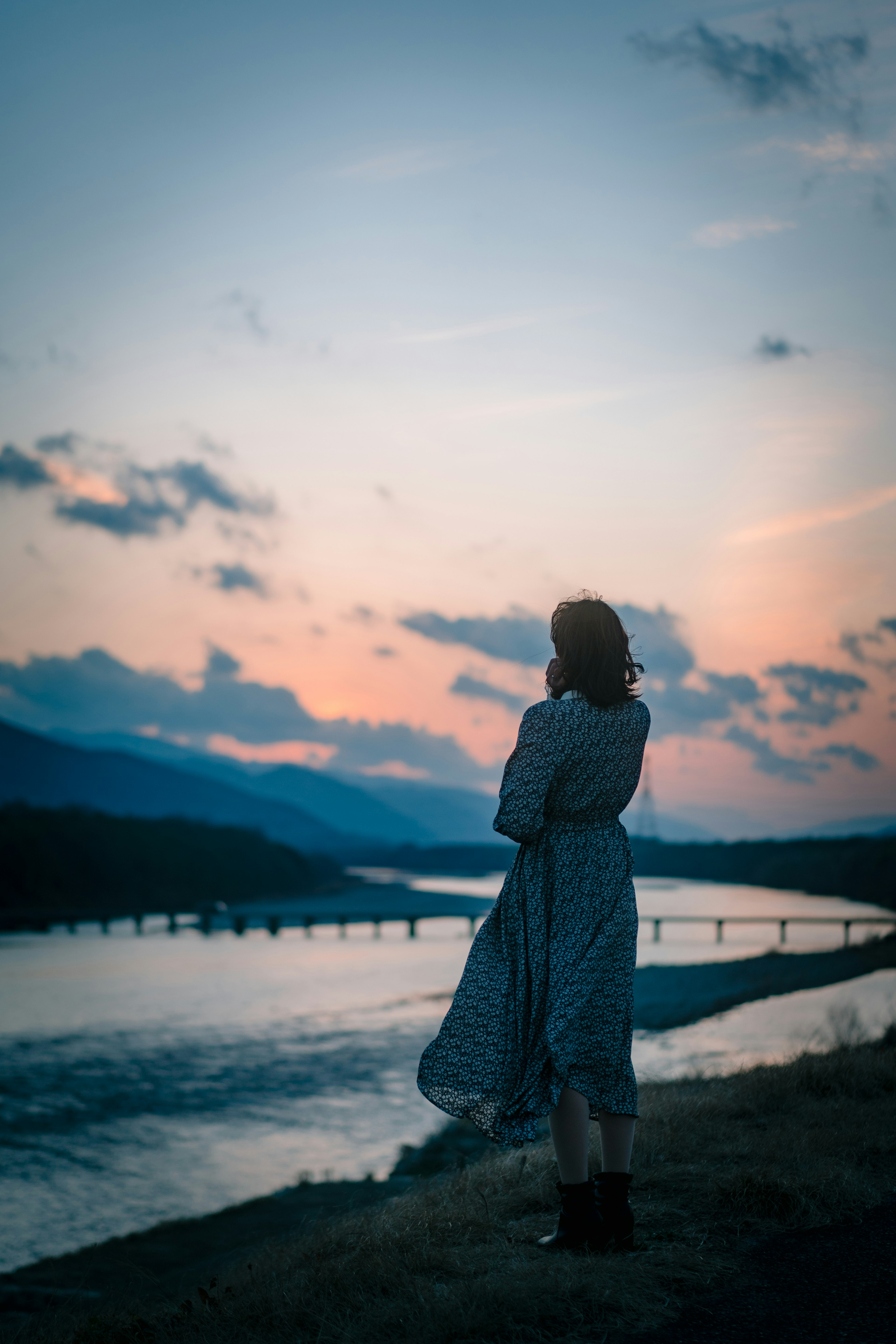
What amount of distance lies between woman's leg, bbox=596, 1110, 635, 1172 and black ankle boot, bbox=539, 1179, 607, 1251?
0.34 ft

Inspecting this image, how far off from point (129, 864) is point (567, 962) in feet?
333

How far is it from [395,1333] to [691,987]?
34088 mm

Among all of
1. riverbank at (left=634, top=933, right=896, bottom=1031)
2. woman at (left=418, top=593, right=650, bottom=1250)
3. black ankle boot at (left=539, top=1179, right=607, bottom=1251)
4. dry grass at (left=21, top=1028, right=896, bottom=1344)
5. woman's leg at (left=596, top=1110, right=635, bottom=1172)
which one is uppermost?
woman at (left=418, top=593, right=650, bottom=1250)

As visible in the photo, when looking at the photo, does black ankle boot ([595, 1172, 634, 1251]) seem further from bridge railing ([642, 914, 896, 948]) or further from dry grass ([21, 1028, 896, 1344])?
bridge railing ([642, 914, 896, 948])

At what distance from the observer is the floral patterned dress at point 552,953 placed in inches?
129

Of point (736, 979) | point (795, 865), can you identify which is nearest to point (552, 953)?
point (736, 979)

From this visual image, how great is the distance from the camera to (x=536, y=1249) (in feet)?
11.0

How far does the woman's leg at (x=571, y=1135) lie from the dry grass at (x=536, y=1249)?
0.80 feet

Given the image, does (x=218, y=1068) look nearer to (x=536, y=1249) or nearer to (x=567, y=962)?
(x=536, y=1249)

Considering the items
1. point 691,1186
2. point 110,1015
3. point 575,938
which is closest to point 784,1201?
point 691,1186

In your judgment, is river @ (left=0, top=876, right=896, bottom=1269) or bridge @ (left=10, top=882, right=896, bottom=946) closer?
river @ (left=0, top=876, right=896, bottom=1269)

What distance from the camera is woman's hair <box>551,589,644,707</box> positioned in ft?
11.3

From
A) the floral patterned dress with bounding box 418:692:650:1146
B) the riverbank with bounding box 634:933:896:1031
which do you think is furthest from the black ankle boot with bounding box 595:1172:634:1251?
the riverbank with bounding box 634:933:896:1031

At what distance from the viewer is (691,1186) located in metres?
4.08
